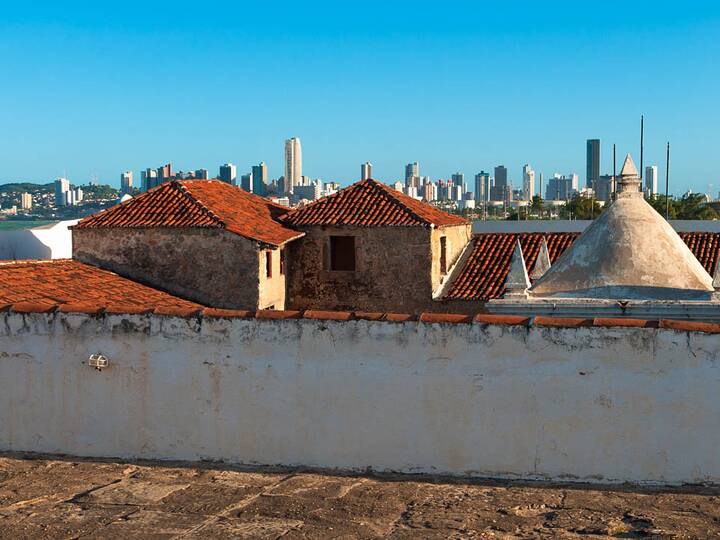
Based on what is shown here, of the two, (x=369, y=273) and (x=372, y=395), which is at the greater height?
(x=369, y=273)

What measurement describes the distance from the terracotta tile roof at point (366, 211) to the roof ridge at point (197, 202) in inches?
120

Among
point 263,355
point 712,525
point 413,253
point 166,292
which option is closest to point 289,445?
point 263,355

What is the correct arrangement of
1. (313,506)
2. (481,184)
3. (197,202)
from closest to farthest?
(313,506) < (197,202) < (481,184)

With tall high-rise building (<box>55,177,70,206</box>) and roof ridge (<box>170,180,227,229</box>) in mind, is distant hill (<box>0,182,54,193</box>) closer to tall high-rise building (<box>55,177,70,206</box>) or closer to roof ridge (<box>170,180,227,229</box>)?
tall high-rise building (<box>55,177,70,206</box>)

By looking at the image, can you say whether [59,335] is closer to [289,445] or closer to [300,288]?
[289,445]

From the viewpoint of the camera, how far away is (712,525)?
322 inches

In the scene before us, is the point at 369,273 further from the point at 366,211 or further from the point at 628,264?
the point at 628,264

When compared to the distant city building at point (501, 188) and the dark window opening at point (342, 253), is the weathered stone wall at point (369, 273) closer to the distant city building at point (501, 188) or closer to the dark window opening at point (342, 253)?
the dark window opening at point (342, 253)

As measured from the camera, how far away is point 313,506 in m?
8.84

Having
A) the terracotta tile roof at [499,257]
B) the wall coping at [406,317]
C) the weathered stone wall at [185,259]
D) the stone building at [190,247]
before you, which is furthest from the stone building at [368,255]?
the wall coping at [406,317]

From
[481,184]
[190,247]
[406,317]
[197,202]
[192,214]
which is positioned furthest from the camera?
[481,184]

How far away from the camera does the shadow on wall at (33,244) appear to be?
85.1 feet

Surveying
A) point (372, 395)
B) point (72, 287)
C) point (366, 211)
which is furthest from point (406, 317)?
point (366, 211)

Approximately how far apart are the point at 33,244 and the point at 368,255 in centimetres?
967
